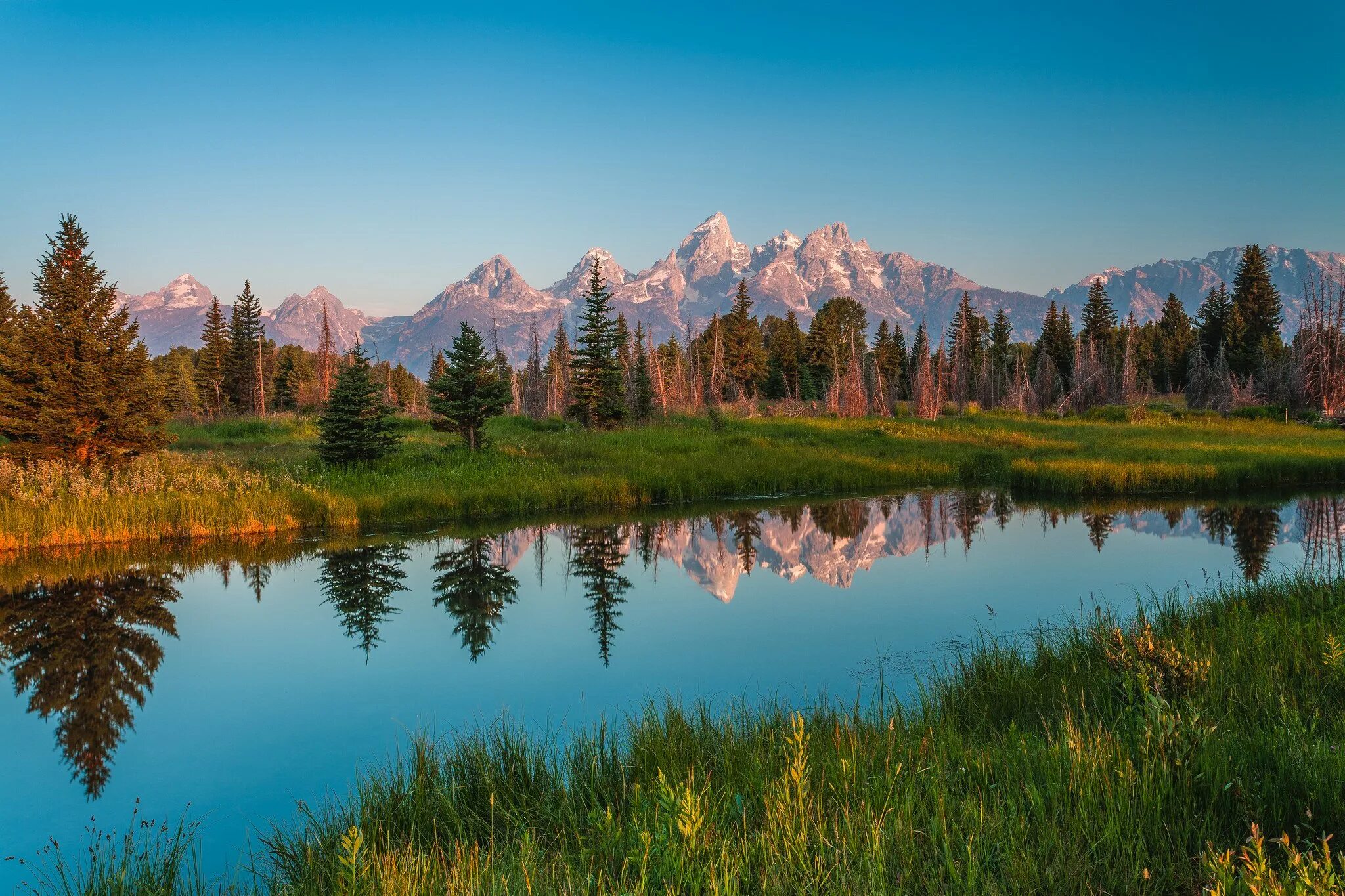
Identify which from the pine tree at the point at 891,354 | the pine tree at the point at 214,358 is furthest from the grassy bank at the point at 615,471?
the pine tree at the point at 891,354

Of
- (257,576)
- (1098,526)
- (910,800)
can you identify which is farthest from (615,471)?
(910,800)

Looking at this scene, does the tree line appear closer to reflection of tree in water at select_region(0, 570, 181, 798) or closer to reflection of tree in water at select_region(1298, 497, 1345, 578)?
reflection of tree in water at select_region(0, 570, 181, 798)

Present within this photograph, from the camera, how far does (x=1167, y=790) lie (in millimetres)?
3697

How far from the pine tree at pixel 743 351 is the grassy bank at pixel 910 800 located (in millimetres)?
66736

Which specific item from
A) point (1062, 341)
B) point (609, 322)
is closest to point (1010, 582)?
point (609, 322)

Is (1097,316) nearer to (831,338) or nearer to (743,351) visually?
(831,338)

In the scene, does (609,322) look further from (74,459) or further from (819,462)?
(74,459)

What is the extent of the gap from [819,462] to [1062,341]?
52.6 metres

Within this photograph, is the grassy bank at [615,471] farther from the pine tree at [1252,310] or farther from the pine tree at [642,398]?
the pine tree at [1252,310]

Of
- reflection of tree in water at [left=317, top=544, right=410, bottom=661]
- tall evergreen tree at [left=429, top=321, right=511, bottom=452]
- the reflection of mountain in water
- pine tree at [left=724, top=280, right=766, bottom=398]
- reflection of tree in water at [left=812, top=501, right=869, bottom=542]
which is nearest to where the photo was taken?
reflection of tree in water at [left=317, top=544, right=410, bottom=661]

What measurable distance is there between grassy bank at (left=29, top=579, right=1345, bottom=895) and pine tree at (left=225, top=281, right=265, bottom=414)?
63509 millimetres

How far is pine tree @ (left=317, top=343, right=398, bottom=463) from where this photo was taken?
2227 cm

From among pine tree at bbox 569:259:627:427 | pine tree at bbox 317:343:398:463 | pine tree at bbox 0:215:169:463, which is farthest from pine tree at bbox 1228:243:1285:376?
pine tree at bbox 0:215:169:463

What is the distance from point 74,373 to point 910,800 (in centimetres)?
2096
